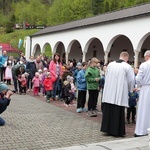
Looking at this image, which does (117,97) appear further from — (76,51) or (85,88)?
(76,51)

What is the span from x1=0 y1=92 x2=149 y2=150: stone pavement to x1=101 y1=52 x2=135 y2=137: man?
0.25 m

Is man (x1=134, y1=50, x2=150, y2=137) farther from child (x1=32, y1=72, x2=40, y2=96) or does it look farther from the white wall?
the white wall

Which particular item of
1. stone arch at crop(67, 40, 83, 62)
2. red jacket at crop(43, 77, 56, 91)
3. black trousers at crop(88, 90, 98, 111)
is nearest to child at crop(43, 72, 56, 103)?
red jacket at crop(43, 77, 56, 91)

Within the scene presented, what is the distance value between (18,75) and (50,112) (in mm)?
4701

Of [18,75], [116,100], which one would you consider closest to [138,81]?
[116,100]

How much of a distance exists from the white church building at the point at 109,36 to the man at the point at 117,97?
11342 millimetres

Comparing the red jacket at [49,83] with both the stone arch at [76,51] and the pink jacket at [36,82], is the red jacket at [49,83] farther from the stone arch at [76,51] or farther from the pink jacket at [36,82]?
the stone arch at [76,51]

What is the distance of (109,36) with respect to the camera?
68.6ft

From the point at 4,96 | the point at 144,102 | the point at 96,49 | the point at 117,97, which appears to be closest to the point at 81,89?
the point at 117,97

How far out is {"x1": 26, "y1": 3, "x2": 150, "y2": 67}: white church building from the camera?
18.1m

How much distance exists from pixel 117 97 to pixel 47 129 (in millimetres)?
1816

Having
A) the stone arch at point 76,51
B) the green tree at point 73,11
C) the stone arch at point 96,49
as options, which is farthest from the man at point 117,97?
the green tree at point 73,11

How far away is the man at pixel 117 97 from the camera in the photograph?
21.3 ft

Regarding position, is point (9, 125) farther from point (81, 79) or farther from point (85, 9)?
point (85, 9)
